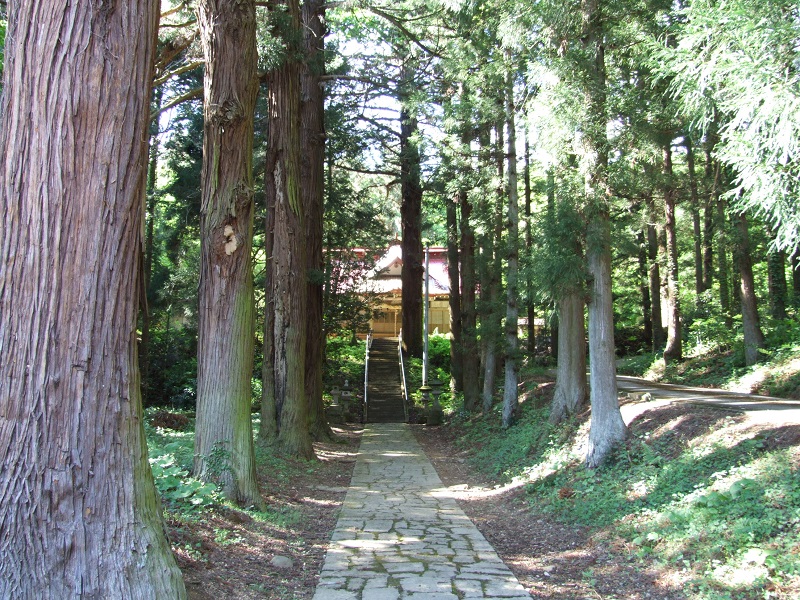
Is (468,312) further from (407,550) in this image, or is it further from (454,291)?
(407,550)

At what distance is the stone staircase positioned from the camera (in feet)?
74.2

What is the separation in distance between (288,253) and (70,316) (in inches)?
313

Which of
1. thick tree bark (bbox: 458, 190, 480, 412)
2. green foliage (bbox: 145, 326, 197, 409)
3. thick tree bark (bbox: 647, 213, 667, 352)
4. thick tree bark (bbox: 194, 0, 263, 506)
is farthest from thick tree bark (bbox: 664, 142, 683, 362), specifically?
green foliage (bbox: 145, 326, 197, 409)

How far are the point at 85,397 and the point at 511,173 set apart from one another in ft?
39.9

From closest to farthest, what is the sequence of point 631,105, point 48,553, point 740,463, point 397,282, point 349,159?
point 48,553, point 740,463, point 631,105, point 349,159, point 397,282

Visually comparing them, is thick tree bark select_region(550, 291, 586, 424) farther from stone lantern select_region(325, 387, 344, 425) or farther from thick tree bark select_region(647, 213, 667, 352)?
thick tree bark select_region(647, 213, 667, 352)

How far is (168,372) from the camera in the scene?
2270 centimetres

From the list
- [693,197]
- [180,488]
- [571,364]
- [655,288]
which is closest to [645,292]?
[655,288]

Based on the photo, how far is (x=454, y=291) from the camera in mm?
22594

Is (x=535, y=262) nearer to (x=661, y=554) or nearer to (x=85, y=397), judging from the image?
(x=661, y=554)

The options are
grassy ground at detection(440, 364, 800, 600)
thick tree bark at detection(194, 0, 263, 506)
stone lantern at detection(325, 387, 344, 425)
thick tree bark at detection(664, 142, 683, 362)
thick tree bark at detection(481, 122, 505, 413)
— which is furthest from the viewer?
stone lantern at detection(325, 387, 344, 425)

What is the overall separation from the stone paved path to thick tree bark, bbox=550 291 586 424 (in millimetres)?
3105

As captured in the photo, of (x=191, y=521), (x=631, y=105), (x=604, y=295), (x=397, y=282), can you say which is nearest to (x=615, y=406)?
(x=604, y=295)

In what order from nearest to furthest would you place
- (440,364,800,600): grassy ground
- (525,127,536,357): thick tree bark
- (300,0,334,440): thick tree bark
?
(440,364,800,600): grassy ground < (525,127,536,357): thick tree bark < (300,0,334,440): thick tree bark
